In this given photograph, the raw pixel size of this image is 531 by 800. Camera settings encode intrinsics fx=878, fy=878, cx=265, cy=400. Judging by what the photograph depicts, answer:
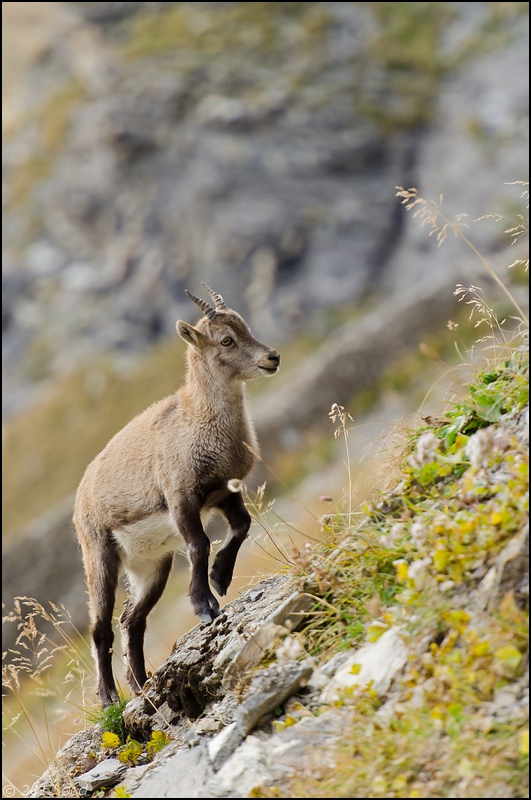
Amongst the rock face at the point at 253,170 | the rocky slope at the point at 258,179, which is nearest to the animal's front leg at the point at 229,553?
the rocky slope at the point at 258,179

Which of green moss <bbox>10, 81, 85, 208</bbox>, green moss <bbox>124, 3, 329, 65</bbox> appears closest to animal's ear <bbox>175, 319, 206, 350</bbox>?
green moss <bbox>124, 3, 329, 65</bbox>

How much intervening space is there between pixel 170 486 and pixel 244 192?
3161 cm

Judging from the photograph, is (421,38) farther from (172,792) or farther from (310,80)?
(172,792)

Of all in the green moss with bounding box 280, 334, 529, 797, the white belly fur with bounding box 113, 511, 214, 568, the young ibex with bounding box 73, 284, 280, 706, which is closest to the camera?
the green moss with bounding box 280, 334, 529, 797

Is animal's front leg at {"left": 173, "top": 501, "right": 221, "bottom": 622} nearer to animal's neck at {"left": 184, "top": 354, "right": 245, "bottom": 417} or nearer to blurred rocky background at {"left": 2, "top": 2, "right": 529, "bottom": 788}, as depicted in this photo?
animal's neck at {"left": 184, "top": 354, "right": 245, "bottom": 417}

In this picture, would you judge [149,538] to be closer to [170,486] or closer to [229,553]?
[170,486]

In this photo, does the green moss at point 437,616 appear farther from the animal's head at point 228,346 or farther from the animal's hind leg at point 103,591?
the animal's hind leg at point 103,591

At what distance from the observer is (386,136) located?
3731cm

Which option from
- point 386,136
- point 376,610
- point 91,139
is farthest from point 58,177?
point 376,610

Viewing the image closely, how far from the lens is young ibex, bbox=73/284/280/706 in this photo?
7125 millimetres

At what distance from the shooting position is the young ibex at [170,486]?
7.12 meters

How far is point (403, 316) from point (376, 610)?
19309 millimetres

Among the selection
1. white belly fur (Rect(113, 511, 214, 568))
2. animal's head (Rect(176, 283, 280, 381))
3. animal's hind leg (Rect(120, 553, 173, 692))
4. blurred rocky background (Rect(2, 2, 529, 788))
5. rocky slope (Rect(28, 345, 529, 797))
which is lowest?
rocky slope (Rect(28, 345, 529, 797))

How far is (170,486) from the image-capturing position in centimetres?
724
